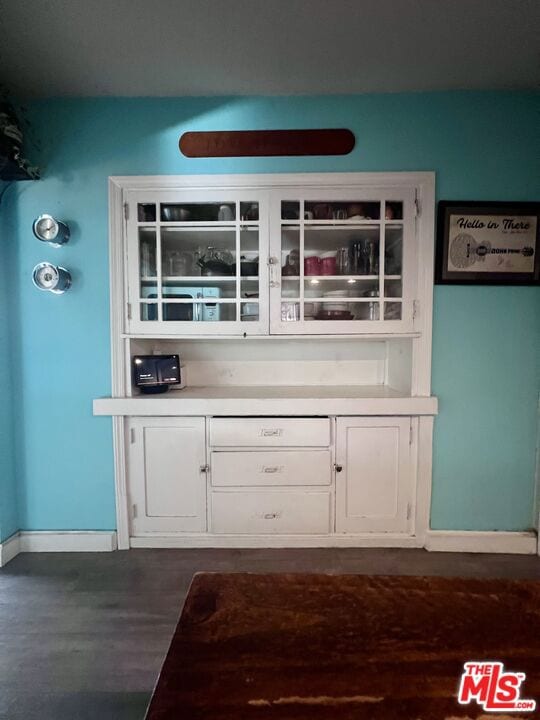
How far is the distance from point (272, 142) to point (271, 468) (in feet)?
5.83

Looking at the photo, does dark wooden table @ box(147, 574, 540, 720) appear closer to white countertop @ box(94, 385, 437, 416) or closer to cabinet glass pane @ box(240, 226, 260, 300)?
white countertop @ box(94, 385, 437, 416)

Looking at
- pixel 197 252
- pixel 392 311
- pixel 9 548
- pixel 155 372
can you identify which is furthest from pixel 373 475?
pixel 9 548

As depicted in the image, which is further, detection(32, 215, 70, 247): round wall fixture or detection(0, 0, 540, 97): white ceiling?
detection(32, 215, 70, 247): round wall fixture

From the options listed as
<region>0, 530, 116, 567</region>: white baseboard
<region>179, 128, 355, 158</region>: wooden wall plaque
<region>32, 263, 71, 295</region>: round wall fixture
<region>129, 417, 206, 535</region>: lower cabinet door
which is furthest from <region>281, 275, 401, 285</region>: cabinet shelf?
<region>0, 530, 116, 567</region>: white baseboard

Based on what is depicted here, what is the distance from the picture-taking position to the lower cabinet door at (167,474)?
6.74 feet

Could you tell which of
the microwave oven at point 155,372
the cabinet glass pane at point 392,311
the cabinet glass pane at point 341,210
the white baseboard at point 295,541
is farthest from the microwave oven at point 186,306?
the white baseboard at point 295,541

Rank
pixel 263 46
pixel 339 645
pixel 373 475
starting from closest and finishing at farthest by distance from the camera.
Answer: pixel 339 645 → pixel 263 46 → pixel 373 475

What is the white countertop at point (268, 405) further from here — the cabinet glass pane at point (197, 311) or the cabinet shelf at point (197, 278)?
the cabinet shelf at point (197, 278)

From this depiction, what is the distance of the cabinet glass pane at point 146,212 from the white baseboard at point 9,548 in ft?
6.30

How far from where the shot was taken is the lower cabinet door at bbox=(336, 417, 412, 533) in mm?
2033

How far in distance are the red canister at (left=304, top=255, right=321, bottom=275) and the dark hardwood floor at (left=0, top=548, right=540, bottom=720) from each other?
5.13 feet

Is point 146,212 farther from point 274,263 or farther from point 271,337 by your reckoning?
point 271,337

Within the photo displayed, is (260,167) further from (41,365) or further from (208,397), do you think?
(41,365)

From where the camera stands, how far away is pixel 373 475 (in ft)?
6.72
